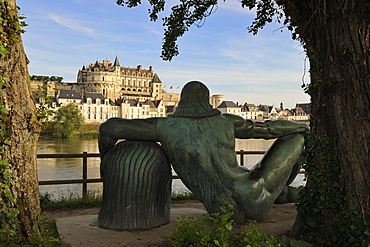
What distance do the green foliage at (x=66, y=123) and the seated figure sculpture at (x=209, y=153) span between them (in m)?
37.6

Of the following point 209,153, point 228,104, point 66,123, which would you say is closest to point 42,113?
point 209,153

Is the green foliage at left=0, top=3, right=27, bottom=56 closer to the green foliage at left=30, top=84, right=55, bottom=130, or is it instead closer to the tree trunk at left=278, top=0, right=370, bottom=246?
the green foliage at left=30, top=84, right=55, bottom=130

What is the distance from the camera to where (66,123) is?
4297cm

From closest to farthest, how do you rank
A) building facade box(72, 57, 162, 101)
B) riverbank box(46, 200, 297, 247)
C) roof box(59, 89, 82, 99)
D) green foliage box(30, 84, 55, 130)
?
green foliage box(30, 84, 55, 130)
riverbank box(46, 200, 297, 247)
roof box(59, 89, 82, 99)
building facade box(72, 57, 162, 101)

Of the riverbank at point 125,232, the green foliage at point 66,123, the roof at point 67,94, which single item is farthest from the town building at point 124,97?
the riverbank at point 125,232

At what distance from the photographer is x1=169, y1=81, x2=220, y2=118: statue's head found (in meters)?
4.66

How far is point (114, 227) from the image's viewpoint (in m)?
4.48

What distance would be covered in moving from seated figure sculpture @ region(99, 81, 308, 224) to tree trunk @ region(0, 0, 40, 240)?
4.79ft

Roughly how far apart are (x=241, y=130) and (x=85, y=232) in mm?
2182

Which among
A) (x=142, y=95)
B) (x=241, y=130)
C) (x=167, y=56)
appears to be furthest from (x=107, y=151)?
(x=142, y=95)

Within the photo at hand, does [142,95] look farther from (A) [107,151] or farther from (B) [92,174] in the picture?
(A) [107,151]

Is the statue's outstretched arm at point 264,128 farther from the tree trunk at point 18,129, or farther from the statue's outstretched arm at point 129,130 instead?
the tree trunk at point 18,129

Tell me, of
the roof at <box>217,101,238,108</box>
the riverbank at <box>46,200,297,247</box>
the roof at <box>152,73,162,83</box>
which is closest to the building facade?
the roof at <box>152,73,162,83</box>

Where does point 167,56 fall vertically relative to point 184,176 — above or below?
above
